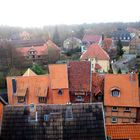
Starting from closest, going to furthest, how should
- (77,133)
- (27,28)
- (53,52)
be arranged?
(77,133) → (53,52) → (27,28)

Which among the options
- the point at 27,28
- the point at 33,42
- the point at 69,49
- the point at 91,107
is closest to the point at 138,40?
the point at 69,49

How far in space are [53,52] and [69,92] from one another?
125 feet

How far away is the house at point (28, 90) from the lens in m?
37.2

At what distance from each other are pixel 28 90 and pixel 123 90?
11.1m

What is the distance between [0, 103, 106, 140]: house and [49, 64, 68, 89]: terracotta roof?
13585 millimetres

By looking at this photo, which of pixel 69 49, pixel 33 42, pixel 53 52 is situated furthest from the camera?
pixel 69 49

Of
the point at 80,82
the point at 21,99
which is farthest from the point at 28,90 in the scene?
the point at 80,82

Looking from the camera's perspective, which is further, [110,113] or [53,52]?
[53,52]

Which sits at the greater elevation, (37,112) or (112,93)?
(37,112)

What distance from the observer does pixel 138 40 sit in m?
105

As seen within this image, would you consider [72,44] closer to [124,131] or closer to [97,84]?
[97,84]

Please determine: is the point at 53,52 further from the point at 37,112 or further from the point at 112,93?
the point at 37,112

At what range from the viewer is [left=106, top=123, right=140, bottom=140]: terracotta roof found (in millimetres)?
26328

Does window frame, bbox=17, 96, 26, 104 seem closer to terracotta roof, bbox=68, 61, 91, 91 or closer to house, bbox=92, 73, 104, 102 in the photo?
terracotta roof, bbox=68, 61, 91, 91
